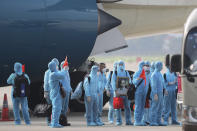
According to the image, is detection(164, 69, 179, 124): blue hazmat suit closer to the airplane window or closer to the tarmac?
the tarmac

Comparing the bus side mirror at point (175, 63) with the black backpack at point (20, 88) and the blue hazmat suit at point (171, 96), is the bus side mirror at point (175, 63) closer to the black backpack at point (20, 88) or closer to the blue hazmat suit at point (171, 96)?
the blue hazmat suit at point (171, 96)

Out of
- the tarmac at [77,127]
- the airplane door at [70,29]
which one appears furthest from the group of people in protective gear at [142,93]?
the airplane door at [70,29]

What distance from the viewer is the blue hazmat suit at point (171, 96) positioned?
17031mm

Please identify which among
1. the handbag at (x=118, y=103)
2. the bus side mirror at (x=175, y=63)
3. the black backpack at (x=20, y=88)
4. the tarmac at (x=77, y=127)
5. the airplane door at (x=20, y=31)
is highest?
the airplane door at (x=20, y=31)

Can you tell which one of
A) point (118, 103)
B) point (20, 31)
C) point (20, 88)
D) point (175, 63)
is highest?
point (20, 31)

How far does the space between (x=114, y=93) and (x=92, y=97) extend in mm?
802

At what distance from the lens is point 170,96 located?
17141 millimetres

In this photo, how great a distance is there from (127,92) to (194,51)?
513cm

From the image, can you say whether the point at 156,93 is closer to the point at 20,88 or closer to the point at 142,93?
the point at 142,93

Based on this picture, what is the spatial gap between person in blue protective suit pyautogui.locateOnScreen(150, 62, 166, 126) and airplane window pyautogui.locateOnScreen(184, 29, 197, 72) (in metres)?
4.52

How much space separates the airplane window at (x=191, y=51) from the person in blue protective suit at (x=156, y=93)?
4517 millimetres

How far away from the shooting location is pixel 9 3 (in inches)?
730

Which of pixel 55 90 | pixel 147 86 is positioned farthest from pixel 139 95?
pixel 55 90

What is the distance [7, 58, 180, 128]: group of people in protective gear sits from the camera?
15852 millimetres
